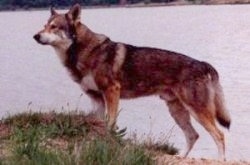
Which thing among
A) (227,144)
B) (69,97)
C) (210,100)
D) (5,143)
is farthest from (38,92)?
(5,143)

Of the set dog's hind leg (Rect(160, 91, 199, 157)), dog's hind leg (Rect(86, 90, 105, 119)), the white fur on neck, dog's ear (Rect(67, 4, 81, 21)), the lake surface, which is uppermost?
dog's ear (Rect(67, 4, 81, 21))

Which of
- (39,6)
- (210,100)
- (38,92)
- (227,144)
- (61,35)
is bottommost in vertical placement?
(39,6)

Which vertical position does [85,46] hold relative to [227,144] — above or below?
above

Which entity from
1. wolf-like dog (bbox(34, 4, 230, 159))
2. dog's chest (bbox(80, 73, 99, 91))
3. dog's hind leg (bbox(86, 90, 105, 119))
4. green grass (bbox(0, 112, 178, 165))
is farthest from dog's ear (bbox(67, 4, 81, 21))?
green grass (bbox(0, 112, 178, 165))

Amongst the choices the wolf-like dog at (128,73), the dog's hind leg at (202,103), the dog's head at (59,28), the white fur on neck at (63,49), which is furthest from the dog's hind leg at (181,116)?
the dog's head at (59,28)

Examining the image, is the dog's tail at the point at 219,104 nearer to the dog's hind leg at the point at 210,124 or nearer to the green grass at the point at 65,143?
the dog's hind leg at the point at 210,124

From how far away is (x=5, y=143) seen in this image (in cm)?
1002

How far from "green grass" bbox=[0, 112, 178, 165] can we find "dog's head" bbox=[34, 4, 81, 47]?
1.18 meters

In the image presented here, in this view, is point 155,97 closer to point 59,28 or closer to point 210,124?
point 210,124

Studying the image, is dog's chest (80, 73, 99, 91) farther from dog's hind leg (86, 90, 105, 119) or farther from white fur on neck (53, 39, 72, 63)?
white fur on neck (53, 39, 72, 63)

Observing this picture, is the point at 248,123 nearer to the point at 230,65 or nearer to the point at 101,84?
the point at 101,84

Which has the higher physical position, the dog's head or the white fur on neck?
the dog's head

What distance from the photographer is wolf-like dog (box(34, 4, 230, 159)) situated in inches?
469

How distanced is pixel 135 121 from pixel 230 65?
17.6 m
